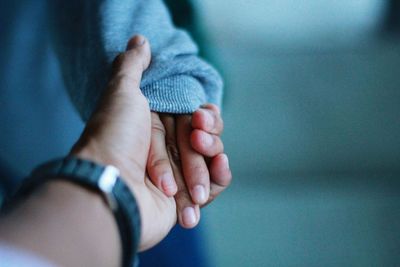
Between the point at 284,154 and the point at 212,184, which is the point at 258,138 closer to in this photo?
the point at 284,154

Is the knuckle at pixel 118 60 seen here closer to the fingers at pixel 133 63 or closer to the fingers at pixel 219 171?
the fingers at pixel 133 63

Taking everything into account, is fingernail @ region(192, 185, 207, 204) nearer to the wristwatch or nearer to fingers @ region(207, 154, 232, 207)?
fingers @ region(207, 154, 232, 207)

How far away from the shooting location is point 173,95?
1.66 ft

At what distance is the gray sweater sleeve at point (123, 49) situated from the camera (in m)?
0.51

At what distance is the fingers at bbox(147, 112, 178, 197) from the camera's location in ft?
1.47

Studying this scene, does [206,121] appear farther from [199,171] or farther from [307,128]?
[307,128]

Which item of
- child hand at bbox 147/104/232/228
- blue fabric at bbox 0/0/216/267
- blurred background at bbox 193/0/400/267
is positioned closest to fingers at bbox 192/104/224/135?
child hand at bbox 147/104/232/228

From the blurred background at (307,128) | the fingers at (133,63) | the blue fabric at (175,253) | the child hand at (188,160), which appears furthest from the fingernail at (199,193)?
the blurred background at (307,128)

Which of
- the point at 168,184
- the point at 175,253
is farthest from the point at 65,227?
the point at 175,253

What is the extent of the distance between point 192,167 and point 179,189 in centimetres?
2

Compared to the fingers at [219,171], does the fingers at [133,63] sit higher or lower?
higher

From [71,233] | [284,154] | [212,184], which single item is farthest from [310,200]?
[71,233]

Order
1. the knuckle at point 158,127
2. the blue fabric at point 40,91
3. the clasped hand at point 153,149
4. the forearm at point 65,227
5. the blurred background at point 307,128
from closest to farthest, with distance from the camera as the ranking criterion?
the forearm at point 65,227 → the clasped hand at point 153,149 → the knuckle at point 158,127 → the blue fabric at point 40,91 → the blurred background at point 307,128

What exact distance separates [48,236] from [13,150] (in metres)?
0.42
